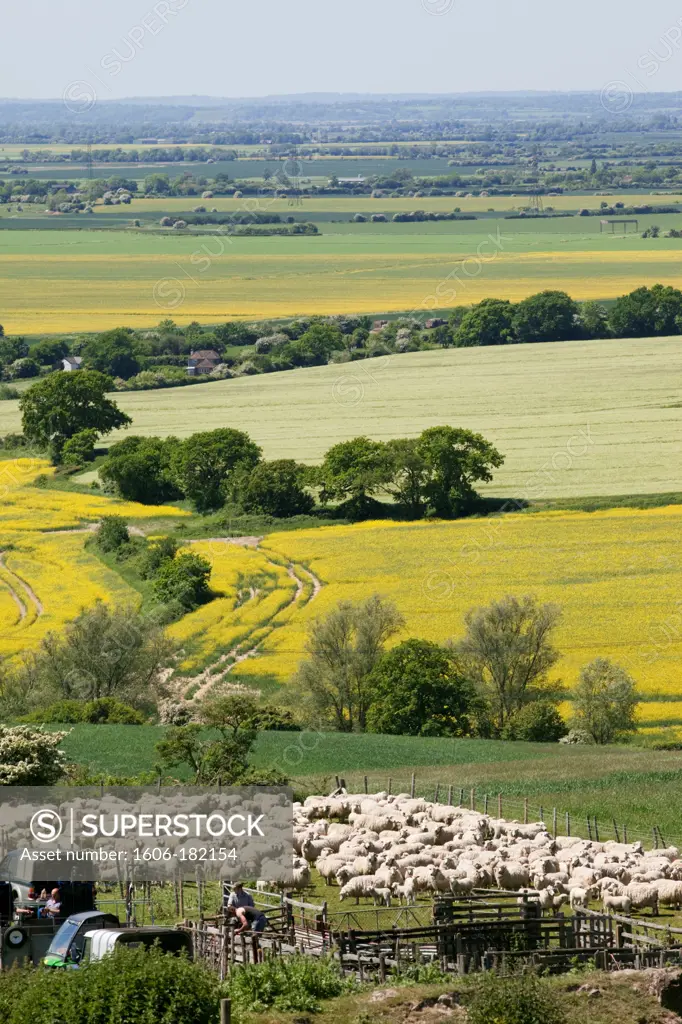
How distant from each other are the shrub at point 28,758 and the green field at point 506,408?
60.2 meters

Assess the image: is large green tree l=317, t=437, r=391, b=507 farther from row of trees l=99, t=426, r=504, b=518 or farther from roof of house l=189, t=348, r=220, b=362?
roof of house l=189, t=348, r=220, b=362

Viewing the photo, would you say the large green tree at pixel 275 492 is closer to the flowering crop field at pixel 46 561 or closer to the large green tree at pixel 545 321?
the flowering crop field at pixel 46 561

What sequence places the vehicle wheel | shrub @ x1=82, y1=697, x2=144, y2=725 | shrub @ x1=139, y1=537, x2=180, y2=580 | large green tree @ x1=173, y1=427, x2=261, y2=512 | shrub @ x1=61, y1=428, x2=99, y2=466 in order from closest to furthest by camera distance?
the vehicle wheel < shrub @ x1=82, y1=697, x2=144, y2=725 < shrub @ x1=139, y1=537, x2=180, y2=580 < large green tree @ x1=173, y1=427, x2=261, y2=512 < shrub @ x1=61, y1=428, x2=99, y2=466

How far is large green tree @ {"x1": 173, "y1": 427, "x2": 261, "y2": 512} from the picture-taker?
105500mm

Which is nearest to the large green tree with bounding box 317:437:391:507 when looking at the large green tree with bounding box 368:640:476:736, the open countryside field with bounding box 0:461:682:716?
the open countryside field with bounding box 0:461:682:716

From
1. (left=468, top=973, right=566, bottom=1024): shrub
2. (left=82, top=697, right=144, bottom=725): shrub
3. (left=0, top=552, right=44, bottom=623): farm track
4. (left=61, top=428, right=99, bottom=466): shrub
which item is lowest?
(left=468, top=973, right=566, bottom=1024): shrub

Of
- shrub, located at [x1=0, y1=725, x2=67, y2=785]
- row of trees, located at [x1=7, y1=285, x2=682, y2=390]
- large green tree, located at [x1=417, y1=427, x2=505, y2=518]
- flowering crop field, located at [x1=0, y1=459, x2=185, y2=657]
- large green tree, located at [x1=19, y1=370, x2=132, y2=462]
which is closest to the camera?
shrub, located at [x1=0, y1=725, x2=67, y2=785]

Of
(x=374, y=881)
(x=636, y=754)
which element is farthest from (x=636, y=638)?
(x=374, y=881)

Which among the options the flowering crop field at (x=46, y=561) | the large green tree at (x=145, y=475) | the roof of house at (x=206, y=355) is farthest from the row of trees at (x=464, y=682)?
the roof of house at (x=206, y=355)

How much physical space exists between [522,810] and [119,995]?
989 inches

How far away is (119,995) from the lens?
74.0 ft

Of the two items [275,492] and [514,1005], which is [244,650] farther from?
[514,1005]

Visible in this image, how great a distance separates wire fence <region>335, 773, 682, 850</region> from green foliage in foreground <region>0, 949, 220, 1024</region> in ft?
66.5

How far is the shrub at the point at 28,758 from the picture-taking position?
44.1 meters
